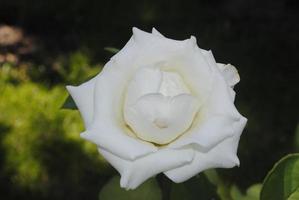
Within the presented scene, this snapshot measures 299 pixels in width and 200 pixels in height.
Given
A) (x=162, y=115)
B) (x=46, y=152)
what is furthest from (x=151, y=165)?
(x=46, y=152)

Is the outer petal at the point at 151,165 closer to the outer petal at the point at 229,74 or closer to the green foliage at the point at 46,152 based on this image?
the outer petal at the point at 229,74

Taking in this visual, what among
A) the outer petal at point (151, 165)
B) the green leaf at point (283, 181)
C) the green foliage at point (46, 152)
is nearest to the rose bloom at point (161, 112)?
the outer petal at point (151, 165)

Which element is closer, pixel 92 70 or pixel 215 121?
pixel 215 121

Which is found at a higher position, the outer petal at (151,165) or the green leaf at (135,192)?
the outer petal at (151,165)

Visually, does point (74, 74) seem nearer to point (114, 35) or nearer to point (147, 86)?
point (114, 35)

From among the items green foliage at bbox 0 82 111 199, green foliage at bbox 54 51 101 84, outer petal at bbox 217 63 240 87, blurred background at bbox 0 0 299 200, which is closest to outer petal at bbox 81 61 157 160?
outer petal at bbox 217 63 240 87

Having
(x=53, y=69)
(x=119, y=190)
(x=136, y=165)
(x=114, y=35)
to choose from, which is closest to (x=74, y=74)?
(x=53, y=69)

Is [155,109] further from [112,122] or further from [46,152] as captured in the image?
[46,152]
